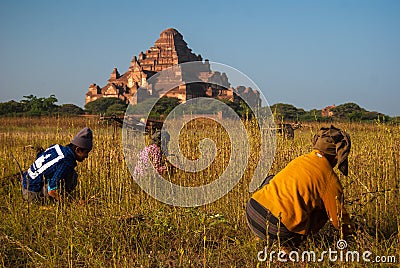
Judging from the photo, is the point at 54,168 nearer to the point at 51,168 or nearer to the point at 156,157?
the point at 51,168

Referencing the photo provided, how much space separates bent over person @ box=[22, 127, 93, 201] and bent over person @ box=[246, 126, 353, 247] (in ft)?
6.33

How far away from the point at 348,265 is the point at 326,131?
880 millimetres

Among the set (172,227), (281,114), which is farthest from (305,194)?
(281,114)

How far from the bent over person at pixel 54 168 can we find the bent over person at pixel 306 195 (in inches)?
75.9

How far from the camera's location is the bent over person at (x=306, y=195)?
282cm

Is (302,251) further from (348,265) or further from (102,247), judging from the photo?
(102,247)

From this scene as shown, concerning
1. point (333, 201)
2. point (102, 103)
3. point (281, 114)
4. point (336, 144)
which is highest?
point (102, 103)

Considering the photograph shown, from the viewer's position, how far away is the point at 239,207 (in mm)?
3912

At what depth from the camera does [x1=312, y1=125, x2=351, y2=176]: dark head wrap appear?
2.83 metres

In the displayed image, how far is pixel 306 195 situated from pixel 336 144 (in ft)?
1.32

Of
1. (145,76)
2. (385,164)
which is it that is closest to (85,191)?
(385,164)

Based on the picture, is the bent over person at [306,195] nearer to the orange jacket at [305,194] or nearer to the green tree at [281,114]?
the orange jacket at [305,194]

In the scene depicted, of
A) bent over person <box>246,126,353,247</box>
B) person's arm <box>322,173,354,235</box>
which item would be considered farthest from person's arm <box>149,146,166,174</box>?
person's arm <box>322,173,354,235</box>

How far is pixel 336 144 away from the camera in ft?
9.52
